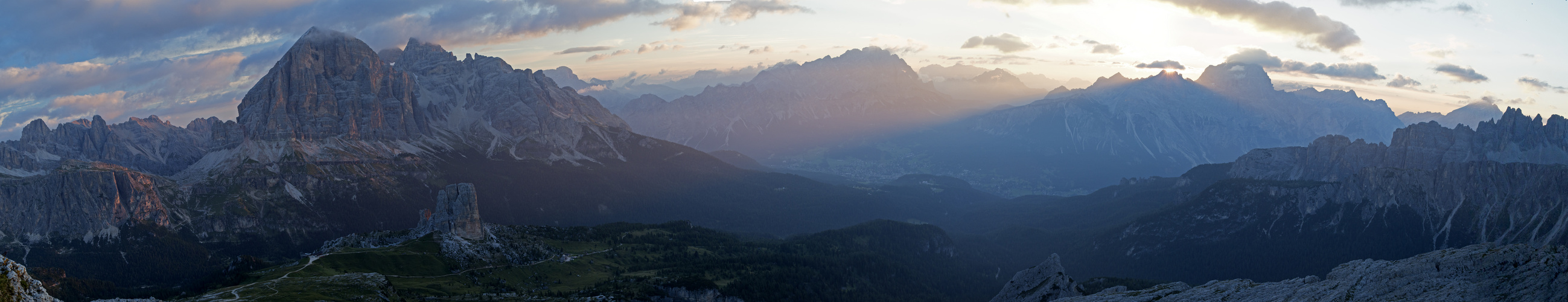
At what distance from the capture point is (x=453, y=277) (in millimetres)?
137625

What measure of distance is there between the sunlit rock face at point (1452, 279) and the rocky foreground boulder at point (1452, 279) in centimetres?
5

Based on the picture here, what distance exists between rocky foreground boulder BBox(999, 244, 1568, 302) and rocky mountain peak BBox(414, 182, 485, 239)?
131966 mm

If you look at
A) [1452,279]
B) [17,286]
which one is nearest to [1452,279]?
[1452,279]

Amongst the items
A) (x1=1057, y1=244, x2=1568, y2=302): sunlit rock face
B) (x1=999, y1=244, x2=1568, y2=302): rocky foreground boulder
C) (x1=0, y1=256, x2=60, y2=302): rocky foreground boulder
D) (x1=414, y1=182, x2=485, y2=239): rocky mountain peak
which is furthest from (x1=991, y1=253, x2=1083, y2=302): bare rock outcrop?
(x1=0, y1=256, x2=60, y2=302): rocky foreground boulder

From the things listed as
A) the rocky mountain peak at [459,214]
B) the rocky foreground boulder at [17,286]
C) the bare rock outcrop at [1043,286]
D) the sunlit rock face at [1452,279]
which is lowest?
the bare rock outcrop at [1043,286]

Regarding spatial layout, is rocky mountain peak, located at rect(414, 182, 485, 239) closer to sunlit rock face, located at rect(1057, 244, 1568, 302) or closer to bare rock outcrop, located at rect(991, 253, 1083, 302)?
bare rock outcrop, located at rect(991, 253, 1083, 302)

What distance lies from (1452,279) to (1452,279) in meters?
0.06

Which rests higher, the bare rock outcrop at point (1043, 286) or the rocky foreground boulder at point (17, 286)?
the rocky foreground boulder at point (17, 286)

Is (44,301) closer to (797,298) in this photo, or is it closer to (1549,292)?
(1549,292)

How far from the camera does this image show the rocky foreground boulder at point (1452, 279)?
5356 centimetres

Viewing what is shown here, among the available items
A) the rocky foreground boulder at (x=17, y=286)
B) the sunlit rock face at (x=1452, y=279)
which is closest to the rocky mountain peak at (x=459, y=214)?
the rocky foreground boulder at (x=17, y=286)

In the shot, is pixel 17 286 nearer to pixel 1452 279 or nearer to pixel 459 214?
pixel 1452 279

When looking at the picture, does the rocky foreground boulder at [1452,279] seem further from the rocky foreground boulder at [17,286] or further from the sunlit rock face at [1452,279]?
Answer: the rocky foreground boulder at [17,286]

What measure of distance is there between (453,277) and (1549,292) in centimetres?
13628
